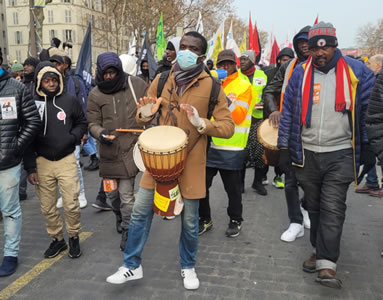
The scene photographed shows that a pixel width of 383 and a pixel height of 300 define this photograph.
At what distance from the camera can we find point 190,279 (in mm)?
3428

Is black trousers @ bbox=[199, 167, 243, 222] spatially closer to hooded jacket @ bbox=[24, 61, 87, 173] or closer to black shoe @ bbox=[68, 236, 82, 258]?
black shoe @ bbox=[68, 236, 82, 258]

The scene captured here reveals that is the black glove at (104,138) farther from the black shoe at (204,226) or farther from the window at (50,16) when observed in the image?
the window at (50,16)

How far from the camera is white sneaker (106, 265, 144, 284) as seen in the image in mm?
3281

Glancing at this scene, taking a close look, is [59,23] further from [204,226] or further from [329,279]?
[329,279]

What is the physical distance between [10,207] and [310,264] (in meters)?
2.92

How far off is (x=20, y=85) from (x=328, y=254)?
322 cm

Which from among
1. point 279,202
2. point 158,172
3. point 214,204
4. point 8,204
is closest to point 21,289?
point 8,204

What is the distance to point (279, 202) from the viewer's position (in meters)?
6.00

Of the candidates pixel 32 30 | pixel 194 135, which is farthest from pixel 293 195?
pixel 32 30

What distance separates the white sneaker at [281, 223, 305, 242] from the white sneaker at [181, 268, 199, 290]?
4.67ft

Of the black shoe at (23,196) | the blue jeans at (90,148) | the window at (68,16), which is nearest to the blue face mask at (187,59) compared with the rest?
the black shoe at (23,196)

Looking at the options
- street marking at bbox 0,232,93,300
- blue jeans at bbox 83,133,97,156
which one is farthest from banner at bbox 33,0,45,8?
street marking at bbox 0,232,93,300

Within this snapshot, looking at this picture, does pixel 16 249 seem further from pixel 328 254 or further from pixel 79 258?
pixel 328 254

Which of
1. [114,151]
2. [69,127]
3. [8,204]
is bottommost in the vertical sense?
[8,204]
